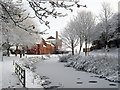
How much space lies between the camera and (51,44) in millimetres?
58750

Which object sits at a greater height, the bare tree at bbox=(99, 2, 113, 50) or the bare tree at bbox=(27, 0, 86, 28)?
the bare tree at bbox=(99, 2, 113, 50)

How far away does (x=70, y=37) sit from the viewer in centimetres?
2925

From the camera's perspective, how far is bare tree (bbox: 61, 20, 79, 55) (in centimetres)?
2883

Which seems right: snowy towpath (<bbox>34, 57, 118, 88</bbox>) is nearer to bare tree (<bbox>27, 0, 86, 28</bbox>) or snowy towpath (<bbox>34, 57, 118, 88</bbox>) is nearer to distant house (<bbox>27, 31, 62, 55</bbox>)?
bare tree (<bbox>27, 0, 86, 28</bbox>)

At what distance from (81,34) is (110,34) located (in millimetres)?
5840

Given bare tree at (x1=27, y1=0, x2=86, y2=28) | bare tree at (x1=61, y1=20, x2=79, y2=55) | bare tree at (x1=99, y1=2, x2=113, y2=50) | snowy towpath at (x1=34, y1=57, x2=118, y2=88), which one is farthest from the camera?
bare tree at (x1=61, y1=20, x2=79, y2=55)

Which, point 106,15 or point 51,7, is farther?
point 106,15

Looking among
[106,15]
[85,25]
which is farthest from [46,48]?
[106,15]

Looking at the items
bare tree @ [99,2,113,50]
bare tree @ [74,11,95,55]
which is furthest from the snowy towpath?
bare tree @ [99,2,113,50]

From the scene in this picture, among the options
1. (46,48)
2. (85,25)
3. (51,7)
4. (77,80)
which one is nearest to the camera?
(51,7)

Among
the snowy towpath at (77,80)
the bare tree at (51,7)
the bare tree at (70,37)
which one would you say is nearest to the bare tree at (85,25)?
the bare tree at (70,37)

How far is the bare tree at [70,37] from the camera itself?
28.8 meters

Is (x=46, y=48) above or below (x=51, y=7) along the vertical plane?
below

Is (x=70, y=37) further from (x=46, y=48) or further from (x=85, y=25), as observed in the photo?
(x=46, y=48)
